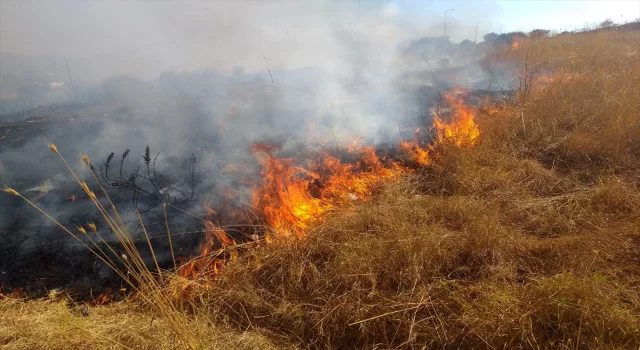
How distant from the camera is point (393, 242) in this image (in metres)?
2.85

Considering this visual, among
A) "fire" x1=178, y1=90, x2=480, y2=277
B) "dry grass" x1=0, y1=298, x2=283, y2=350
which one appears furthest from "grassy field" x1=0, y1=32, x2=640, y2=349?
"fire" x1=178, y1=90, x2=480, y2=277

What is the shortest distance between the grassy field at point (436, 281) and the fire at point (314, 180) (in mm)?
293

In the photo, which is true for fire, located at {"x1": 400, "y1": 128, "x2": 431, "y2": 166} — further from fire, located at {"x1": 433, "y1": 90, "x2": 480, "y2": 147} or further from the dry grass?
the dry grass

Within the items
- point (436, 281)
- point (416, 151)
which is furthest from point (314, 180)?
point (436, 281)

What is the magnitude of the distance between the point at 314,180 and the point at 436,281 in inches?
88.2

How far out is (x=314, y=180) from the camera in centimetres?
440

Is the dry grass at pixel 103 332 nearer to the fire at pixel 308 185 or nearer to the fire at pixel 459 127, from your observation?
the fire at pixel 308 185

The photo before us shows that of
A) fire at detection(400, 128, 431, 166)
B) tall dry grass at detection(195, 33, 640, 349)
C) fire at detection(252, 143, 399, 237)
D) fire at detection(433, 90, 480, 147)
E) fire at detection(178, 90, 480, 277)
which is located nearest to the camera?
tall dry grass at detection(195, 33, 640, 349)

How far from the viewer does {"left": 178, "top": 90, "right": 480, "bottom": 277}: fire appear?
3.34 metres

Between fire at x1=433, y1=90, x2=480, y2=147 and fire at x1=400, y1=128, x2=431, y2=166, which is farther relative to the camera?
fire at x1=433, y1=90, x2=480, y2=147

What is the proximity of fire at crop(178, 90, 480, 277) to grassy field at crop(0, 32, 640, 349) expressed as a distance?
0.96 feet

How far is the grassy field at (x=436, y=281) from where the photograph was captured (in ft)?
6.81

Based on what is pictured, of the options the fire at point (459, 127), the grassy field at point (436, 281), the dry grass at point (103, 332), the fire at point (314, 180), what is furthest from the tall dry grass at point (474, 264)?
the fire at point (459, 127)

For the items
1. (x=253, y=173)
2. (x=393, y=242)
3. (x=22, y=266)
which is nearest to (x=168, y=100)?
(x=253, y=173)
